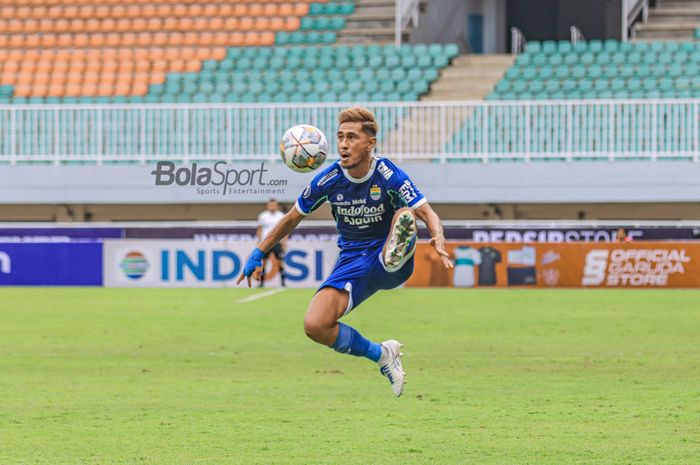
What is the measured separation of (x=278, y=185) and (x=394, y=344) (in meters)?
17.9

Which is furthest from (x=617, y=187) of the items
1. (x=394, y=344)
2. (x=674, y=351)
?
(x=394, y=344)

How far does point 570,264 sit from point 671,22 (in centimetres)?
1088

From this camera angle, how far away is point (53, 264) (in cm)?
2594

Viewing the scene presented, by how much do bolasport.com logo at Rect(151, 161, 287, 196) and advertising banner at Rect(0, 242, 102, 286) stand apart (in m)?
2.37

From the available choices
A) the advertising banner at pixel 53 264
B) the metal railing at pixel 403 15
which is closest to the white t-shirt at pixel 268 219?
the advertising banner at pixel 53 264

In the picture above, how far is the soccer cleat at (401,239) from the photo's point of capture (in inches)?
339

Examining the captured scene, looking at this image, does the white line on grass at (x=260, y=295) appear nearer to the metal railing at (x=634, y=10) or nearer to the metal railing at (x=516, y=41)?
the metal railing at (x=634, y=10)

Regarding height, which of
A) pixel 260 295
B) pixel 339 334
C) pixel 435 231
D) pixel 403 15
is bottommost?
pixel 260 295

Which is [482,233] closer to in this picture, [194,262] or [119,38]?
[194,262]

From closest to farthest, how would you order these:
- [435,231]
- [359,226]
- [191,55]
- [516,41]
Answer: [435,231]
[359,226]
[191,55]
[516,41]

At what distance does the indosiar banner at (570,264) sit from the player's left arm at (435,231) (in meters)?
16.0

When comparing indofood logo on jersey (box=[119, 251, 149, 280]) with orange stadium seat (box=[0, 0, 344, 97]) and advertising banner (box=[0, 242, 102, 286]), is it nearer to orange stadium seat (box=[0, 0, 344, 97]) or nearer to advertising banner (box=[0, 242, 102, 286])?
advertising banner (box=[0, 242, 102, 286])

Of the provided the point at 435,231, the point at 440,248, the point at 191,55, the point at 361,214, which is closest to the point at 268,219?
the point at 191,55

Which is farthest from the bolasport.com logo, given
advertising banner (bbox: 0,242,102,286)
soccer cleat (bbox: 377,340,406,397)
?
soccer cleat (bbox: 377,340,406,397)
